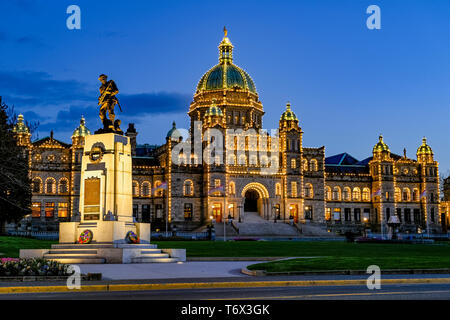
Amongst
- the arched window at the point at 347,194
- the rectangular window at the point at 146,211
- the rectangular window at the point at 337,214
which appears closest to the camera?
the rectangular window at the point at 146,211

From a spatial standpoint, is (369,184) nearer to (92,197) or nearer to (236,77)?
(236,77)

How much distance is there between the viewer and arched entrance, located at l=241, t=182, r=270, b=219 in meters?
95.9

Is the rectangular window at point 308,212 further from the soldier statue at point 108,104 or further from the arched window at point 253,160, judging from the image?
the soldier statue at point 108,104

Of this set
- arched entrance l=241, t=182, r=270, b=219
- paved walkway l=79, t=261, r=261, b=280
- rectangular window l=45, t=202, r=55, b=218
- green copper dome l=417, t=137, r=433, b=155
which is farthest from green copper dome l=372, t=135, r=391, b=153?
paved walkway l=79, t=261, r=261, b=280

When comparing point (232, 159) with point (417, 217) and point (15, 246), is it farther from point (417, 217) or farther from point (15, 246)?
point (15, 246)

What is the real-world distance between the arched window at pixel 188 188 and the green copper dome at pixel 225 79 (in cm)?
2036

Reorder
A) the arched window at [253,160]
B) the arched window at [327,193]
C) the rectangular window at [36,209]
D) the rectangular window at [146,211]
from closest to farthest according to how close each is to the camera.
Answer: the rectangular window at [36,209], the rectangular window at [146,211], the arched window at [253,160], the arched window at [327,193]

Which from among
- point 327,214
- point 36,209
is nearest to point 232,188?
point 327,214

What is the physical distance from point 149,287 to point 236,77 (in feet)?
296

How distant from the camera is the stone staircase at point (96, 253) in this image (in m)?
30.0

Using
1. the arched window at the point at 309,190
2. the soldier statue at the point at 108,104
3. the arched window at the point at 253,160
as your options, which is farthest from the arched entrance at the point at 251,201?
the soldier statue at the point at 108,104

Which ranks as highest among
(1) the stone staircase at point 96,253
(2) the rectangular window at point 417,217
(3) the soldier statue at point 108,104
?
(3) the soldier statue at point 108,104
